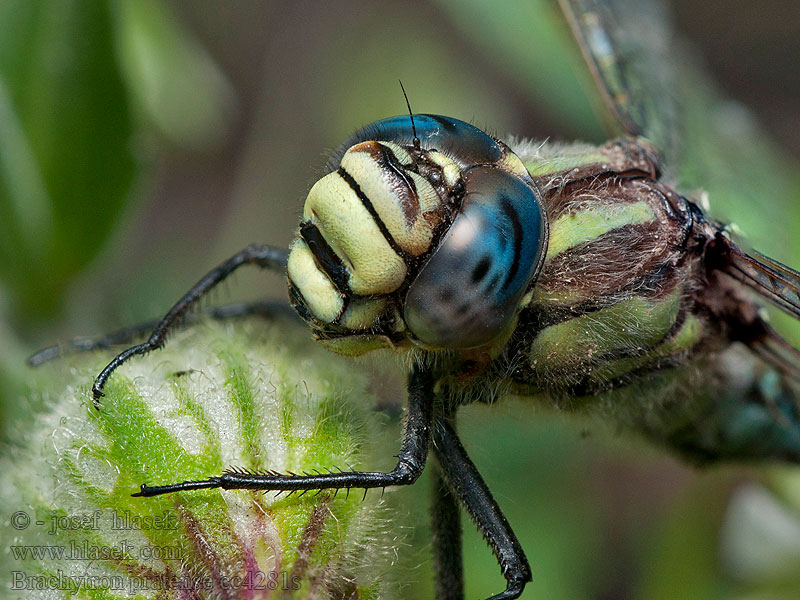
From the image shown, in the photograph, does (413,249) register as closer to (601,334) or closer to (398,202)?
(398,202)

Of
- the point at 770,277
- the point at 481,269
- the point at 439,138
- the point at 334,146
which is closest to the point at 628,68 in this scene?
the point at 770,277

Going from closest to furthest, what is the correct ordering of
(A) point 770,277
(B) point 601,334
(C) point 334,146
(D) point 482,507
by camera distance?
(D) point 482,507 < (B) point 601,334 < (A) point 770,277 < (C) point 334,146

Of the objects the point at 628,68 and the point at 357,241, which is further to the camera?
the point at 628,68

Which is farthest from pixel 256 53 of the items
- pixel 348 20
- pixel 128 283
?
pixel 128 283

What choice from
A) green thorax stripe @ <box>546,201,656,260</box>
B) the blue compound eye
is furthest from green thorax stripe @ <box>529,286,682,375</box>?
the blue compound eye

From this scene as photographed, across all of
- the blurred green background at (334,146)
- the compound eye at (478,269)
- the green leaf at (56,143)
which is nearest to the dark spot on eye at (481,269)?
the compound eye at (478,269)

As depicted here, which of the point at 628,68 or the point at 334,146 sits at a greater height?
the point at 628,68

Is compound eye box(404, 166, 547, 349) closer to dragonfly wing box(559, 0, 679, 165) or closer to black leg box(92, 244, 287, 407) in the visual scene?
black leg box(92, 244, 287, 407)

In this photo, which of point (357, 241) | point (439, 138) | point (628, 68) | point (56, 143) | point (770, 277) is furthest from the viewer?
point (628, 68)
